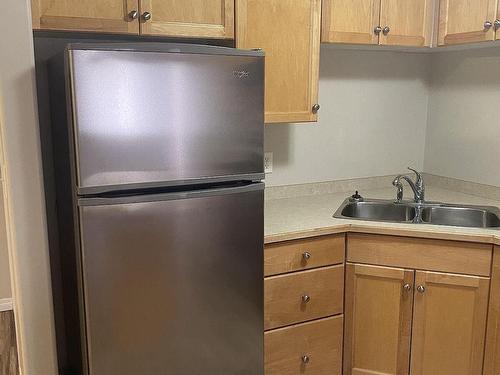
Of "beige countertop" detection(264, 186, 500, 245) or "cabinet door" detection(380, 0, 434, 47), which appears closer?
"beige countertop" detection(264, 186, 500, 245)

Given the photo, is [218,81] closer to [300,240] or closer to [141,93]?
[141,93]

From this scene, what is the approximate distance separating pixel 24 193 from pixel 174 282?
22.8 inches

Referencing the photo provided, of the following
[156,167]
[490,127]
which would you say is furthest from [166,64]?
[490,127]

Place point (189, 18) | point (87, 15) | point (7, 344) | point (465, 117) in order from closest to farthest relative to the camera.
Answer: point (7, 344) < point (87, 15) < point (189, 18) < point (465, 117)

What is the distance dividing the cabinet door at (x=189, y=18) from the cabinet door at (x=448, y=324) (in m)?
1.32

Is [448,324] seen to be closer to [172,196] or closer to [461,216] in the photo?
[461,216]

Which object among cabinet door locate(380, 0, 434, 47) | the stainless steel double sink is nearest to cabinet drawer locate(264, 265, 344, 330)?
the stainless steel double sink

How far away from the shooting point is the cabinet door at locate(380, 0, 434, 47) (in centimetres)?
249

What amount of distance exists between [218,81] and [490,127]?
65.0 inches

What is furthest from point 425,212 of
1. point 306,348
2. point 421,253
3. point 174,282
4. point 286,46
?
point 174,282

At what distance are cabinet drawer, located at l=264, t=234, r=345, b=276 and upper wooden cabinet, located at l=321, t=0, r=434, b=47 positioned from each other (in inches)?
35.8

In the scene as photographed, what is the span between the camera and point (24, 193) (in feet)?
5.73

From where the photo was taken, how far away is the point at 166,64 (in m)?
1.68

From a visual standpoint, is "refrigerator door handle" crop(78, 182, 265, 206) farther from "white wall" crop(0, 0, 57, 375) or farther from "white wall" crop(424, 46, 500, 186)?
"white wall" crop(424, 46, 500, 186)
